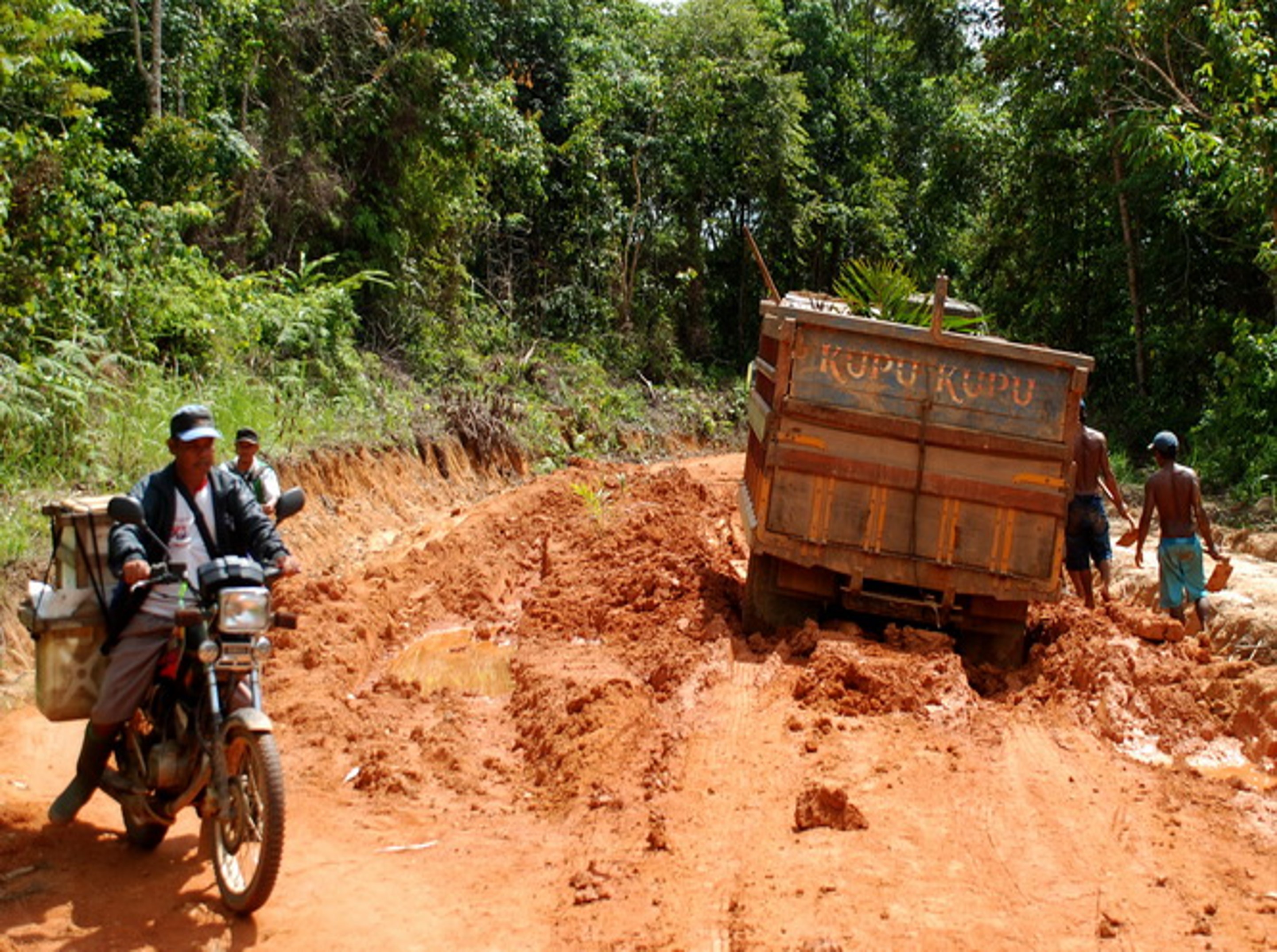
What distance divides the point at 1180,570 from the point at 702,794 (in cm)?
545

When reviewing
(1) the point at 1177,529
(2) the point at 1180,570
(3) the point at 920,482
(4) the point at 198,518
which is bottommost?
(2) the point at 1180,570

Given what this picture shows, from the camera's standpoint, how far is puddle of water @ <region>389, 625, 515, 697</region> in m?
8.43

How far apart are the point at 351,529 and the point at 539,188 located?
13.0 metres

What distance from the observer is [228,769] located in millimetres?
4695

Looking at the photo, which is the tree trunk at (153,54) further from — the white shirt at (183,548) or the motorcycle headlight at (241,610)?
the motorcycle headlight at (241,610)

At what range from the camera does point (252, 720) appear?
15.0 ft

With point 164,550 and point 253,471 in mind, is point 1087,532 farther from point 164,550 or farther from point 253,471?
point 164,550

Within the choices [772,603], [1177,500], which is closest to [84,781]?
[772,603]

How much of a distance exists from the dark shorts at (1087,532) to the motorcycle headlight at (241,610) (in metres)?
7.38

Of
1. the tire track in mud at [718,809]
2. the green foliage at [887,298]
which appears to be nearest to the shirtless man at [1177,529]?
the green foliage at [887,298]

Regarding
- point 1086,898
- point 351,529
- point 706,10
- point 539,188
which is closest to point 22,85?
point 351,529

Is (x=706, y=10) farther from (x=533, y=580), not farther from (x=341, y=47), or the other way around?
(x=533, y=580)

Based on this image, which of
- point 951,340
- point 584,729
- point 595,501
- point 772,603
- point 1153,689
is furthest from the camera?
point 595,501

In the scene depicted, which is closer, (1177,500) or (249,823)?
(249,823)
